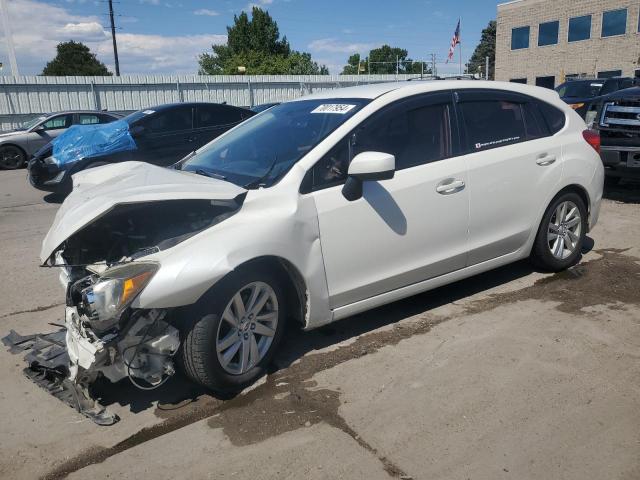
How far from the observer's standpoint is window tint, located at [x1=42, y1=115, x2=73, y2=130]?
15.4 meters

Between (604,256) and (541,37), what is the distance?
41899mm

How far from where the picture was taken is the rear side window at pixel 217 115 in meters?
11.2

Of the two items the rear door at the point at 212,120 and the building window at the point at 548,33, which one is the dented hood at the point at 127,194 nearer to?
the rear door at the point at 212,120

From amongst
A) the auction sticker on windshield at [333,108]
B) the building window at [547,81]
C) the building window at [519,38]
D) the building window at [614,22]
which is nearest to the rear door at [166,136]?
the auction sticker on windshield at [333,108]

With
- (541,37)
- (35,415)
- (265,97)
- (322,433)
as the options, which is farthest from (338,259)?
(541,37)

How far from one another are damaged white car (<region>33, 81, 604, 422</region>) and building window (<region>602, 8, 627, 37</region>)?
38.8 m

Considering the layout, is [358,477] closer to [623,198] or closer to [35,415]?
[35,415]

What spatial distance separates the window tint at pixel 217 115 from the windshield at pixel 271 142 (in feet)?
22.2

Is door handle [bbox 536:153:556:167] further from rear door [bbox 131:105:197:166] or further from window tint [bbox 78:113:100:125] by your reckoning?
window tint [bbox 78:113:100:125]

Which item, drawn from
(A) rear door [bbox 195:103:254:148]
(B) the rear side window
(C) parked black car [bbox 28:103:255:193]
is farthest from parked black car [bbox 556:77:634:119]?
(C) parked black car [bbox 28:103:255:193]

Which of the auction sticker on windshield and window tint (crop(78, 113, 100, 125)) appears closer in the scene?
the auction sticker on windshield

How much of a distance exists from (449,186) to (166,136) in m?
7.46

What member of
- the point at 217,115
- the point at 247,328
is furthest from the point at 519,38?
the point at 247,328

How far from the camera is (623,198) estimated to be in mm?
8805
